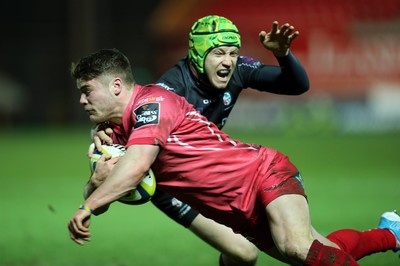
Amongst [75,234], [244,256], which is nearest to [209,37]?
[244,256]

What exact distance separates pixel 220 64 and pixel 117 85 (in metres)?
1.28

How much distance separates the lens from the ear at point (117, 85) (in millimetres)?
4926

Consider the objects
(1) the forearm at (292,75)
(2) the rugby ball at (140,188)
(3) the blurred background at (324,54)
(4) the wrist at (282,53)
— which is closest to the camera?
(2) the rugby ball at (140,188)

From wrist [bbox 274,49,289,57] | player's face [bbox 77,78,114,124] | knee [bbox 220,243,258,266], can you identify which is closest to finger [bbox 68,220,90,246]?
player's face [bbox 77,78,114,124]

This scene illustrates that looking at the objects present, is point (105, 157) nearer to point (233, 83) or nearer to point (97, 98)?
point (97, 98)

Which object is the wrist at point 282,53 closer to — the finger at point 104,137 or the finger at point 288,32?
the finger at point 288,32

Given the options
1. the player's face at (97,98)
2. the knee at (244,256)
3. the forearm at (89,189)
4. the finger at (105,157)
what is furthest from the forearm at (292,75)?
the forearm at (89,189)

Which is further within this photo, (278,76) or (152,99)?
(278,76)

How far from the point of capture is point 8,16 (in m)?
32.8

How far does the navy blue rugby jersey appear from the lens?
6.05 m

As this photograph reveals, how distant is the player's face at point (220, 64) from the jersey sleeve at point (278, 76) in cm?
30

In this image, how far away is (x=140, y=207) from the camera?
10703 millimetres

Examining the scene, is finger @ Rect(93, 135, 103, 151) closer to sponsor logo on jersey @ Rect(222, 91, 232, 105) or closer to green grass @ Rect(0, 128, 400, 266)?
green grass @ Rect(0, 128, 400, 266)

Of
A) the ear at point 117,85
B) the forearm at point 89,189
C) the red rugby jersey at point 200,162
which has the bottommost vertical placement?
the forearm at point 89,189
